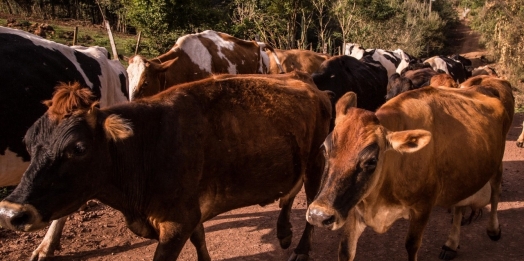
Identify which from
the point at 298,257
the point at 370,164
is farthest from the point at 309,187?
the point at 370,164

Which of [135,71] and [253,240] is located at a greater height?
[135,71]

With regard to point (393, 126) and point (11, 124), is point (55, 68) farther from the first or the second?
point (393, 126)

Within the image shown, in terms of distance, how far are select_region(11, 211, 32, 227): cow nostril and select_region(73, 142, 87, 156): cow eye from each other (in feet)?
1.51

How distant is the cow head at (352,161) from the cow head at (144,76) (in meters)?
4.02

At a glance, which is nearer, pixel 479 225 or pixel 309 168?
pixel 309 168

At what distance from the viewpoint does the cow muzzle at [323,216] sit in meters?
3.12

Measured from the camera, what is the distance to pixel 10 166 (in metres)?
4.15

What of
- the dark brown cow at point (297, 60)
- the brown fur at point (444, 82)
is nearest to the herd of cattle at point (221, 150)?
the brown fur at point (444, 82)

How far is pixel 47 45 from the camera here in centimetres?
466

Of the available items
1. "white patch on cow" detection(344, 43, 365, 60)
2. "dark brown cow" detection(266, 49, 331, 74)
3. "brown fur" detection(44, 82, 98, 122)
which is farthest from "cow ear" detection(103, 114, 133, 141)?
"white patch on cow" detection(344, 43, 365, 60)

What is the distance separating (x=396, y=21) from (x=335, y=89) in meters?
31.6

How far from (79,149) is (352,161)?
1914mm

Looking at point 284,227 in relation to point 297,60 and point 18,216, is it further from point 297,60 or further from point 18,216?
point 297,60

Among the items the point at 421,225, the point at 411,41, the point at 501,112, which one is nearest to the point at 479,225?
the point at 501,112
